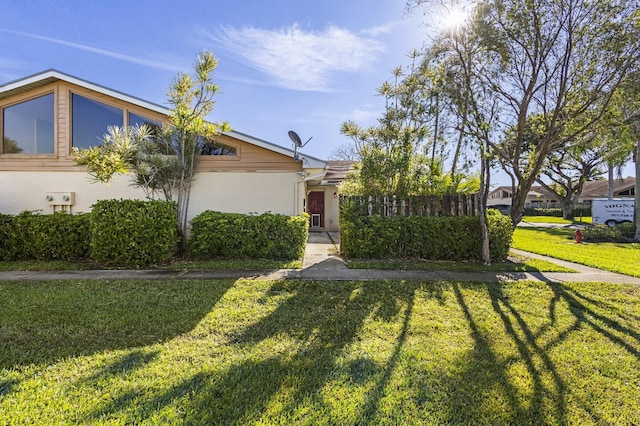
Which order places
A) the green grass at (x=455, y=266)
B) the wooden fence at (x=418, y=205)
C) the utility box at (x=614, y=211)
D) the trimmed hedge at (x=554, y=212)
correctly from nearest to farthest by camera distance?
the green grass at (x=455, y=266), the wooden fence at (x=418, y=205), the utility box at (x=614, y=211), the trimmed hedge at (x=554, y=212)

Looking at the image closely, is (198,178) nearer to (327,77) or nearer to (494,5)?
(327,77)

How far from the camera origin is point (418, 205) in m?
8.23

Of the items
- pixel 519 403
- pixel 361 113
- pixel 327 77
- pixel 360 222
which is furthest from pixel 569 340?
pixel 327 77

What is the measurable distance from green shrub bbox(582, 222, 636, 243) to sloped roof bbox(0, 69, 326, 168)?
13.5 metres

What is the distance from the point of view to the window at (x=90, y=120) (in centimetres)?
894

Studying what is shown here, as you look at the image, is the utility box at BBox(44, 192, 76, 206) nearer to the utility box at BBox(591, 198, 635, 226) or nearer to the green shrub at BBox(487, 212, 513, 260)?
the green shrub at BBox(487, 212, 513, 260)

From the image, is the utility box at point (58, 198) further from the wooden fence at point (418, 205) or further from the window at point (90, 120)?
the wooden fence at point (418, 205)

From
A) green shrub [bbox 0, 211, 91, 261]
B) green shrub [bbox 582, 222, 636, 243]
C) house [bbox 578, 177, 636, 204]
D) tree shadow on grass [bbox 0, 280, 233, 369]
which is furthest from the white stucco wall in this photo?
house [bbox 578, 177, 636, 204]

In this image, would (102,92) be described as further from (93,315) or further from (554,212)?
(554,212)

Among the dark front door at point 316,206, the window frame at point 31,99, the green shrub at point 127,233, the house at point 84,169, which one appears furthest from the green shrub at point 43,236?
the dark front door at point 316,206

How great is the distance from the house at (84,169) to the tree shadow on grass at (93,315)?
429 cm

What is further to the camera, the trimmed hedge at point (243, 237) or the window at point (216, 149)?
the window at point (216, 149)

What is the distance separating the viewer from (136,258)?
6562mm

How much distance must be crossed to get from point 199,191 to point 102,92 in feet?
13.1
